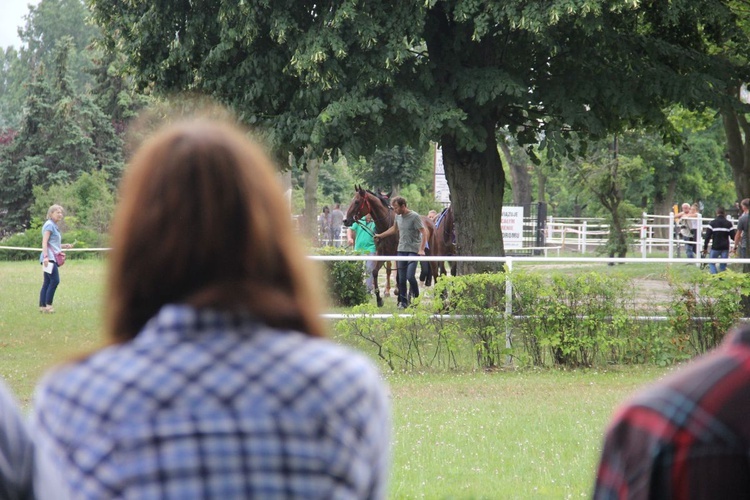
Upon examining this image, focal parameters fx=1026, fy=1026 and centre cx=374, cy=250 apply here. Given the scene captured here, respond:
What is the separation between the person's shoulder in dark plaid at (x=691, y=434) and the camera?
161 centimetres

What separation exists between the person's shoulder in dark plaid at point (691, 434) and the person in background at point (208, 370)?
1.64ft

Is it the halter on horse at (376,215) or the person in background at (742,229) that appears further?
the halter on horse at (376,215)

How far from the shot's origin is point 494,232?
59.3 ft

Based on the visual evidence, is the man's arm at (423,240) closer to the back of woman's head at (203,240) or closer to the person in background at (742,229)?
the person in background at (742,229)

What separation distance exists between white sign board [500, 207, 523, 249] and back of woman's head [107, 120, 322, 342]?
29.0 metres

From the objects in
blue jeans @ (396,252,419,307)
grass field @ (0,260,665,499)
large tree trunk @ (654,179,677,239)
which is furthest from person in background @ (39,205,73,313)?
large tree trunk @ (654,179,677,239)

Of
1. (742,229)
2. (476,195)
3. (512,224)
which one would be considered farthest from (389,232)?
(512,224)

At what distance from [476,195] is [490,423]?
9.27 metres

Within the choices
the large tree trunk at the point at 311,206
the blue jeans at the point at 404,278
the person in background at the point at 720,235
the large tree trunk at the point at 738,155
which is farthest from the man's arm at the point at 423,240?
the large tree trunk at the point at 311,206

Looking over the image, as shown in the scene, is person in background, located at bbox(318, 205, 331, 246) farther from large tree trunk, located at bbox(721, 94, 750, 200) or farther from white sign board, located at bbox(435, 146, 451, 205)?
large tree trunk, located at bbox(721, 94, 750, 200)

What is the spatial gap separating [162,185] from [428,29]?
15362mm

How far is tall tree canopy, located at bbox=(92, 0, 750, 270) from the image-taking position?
15.5m

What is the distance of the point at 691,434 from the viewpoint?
164 centimetres

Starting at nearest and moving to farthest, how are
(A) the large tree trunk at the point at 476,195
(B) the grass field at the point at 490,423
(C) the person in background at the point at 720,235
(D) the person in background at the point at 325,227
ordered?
(B) the grass field at the point at 490,423 < (A) the large tree trunk at the point at 476,195 < (C) the person in background at the point at 720,235 < (D) the person in background at the point at 325,227
